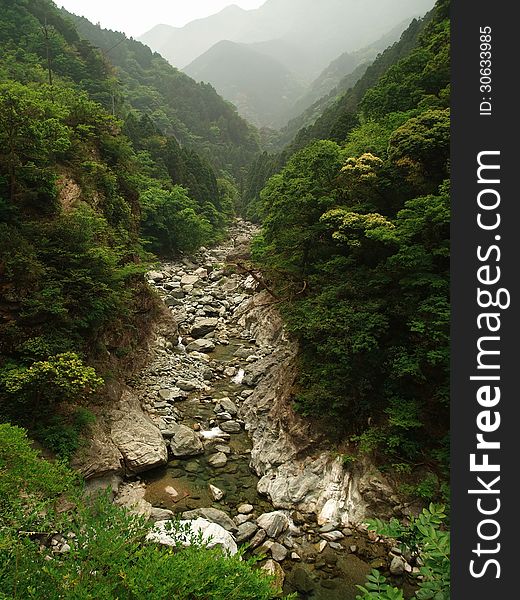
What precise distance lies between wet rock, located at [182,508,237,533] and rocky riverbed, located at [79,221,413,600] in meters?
0.03

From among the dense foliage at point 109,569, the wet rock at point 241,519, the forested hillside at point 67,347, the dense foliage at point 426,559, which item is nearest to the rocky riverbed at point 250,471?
the wet rock at point 241,519

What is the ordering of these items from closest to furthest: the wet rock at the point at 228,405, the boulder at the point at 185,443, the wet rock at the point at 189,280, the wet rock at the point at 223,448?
the boulder at the point at 185,443 → the wet rock at the point at 223,448 → the wet rock at the point at 228,405 → the wet rock at the point at 189,280

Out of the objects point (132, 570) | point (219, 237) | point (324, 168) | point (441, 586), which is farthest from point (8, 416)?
point (219, 237)

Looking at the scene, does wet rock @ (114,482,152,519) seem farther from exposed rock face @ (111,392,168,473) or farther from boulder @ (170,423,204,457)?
boulder @ (170,423,204,457)

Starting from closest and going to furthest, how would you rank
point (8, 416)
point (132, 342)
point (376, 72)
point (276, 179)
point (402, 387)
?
point (8, 416) → point (402, 387) → point (132, 342) → point (276, 179) → point (376, 72)

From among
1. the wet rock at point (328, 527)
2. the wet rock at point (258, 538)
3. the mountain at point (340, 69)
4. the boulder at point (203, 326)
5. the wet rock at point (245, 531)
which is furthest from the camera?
the mountain at point (340, 69)

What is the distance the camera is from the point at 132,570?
12.3 feet

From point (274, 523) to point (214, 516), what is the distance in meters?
1.44

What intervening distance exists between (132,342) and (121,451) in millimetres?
6143

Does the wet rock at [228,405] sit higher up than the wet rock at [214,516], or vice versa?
the wet rock at [228,405]

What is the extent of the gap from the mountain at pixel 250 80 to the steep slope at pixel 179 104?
204ft

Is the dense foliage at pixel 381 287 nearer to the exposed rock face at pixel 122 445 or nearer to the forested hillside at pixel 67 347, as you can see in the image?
the exposed rock face at pixel 122 445

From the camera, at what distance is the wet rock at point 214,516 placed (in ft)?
28.1

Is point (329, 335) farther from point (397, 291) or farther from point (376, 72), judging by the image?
point (376, 72)
